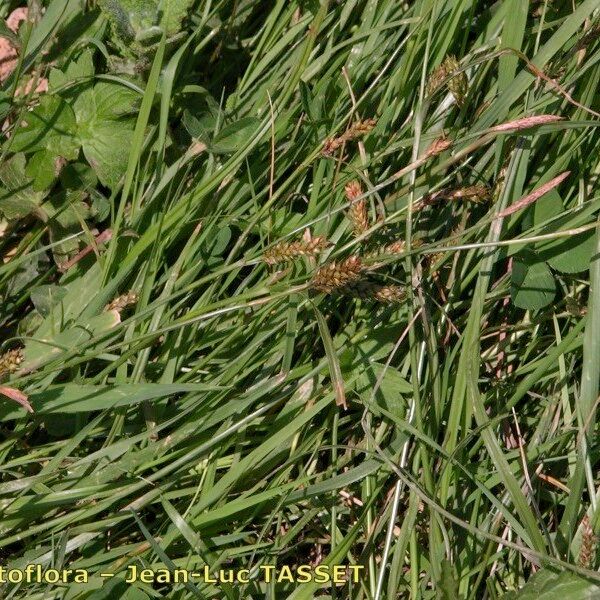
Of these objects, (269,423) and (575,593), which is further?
(269,423)

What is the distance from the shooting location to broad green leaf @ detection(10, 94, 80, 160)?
2027 mm

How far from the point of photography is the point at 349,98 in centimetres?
209

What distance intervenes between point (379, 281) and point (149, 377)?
1.99 ft

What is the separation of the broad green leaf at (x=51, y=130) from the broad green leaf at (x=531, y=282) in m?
1.13

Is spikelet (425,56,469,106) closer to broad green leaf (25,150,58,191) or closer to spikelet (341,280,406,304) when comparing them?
spikelet (341,280,406,304)

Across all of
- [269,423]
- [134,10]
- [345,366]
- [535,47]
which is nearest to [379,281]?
[345,366]

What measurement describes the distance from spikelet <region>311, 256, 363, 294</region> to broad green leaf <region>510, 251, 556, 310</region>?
1.80ft

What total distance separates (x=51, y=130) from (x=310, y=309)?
79 centimetres

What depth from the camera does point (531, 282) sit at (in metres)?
1.96

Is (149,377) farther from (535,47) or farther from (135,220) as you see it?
(535,47)

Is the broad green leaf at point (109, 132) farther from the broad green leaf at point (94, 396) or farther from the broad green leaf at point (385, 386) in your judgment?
the broad green leaf at point (385, 386)

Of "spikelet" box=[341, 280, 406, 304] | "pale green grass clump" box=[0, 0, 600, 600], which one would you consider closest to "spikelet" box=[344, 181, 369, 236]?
"pale green grass clump" box=[0, 0, 600, 600]

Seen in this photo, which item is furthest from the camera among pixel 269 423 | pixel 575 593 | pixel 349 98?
pixel 349 98

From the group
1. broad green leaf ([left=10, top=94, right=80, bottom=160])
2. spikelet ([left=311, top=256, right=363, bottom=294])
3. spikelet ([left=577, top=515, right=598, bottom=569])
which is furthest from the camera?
broad green leaf ([left=10, top=94, right=80, bottom=160])
